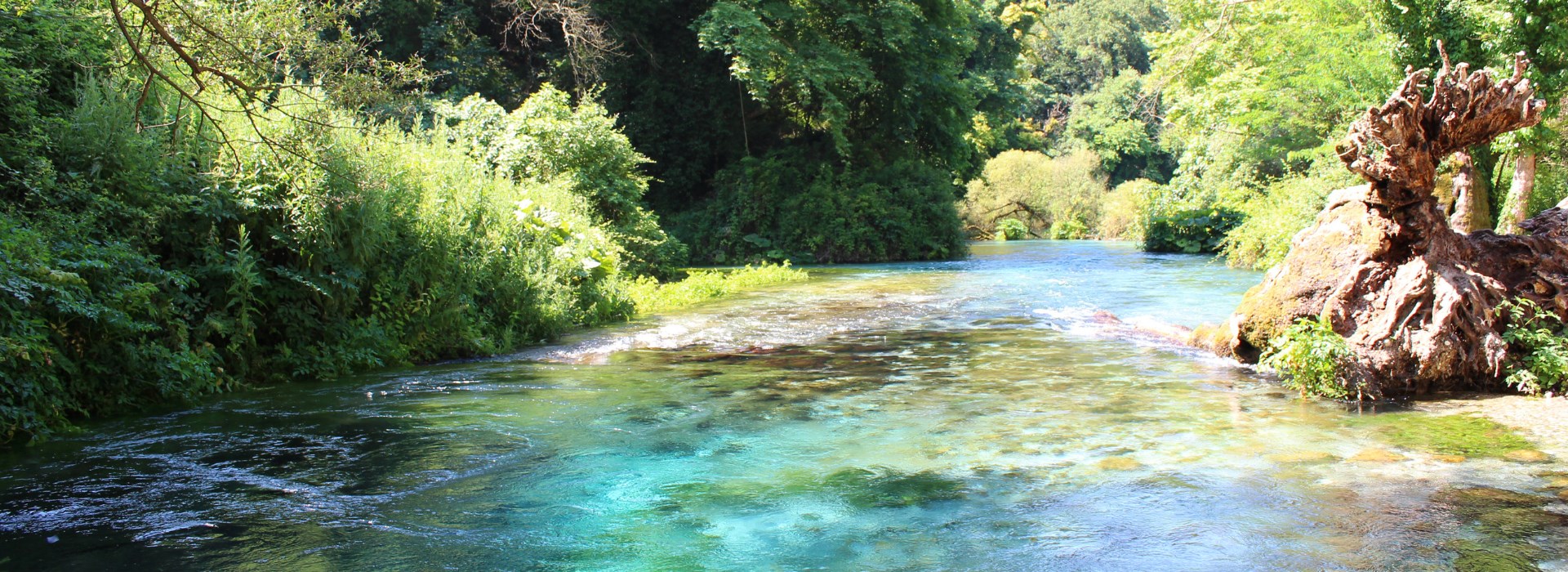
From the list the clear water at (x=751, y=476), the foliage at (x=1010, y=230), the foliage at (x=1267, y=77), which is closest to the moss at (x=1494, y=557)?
the clear water at (x=751, y=476)

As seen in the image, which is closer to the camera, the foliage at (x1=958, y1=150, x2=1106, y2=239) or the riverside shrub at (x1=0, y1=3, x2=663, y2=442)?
the riverside shrub at (x1=0, y1=3, x2=663, y2=442)

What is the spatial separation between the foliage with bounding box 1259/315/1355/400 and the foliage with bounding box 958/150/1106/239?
38331 millimetres

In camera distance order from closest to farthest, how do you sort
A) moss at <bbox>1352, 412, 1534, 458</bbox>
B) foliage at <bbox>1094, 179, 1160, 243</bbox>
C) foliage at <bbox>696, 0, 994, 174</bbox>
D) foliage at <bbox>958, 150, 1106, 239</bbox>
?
moss at <bbox>1352, 412, 1534, 458</bbox>, foliage at <bbox>696, 0, 994, 174</bbox>, foliage at <bbox>1094, 179, 1160, 243</bbox>, foliage at <bbox>958, 150, 1106, 239</bbox>

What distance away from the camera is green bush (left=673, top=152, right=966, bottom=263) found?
1096 inches

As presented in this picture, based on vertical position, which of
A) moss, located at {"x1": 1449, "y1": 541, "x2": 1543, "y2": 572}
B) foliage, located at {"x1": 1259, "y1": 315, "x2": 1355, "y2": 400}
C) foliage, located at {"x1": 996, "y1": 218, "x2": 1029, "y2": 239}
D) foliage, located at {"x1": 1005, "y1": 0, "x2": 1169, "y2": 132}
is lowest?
moss, located at {"x1": 1449, "y1": 541, "x2": 1543, "y2": 572}

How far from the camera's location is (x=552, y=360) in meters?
9.73

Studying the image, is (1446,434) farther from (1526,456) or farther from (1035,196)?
(1035,196)

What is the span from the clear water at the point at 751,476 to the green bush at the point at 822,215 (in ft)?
60.7

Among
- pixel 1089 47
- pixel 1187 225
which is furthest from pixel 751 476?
pixel 1089 47

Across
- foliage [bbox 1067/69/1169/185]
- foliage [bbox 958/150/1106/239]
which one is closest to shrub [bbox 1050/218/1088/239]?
foliage [bbox 958/150/1106/239]

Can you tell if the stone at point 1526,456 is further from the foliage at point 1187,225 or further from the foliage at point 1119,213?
the foliage at point 1119,213

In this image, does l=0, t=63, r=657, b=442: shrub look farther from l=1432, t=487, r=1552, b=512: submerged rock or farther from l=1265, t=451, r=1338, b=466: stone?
l=1432, t=487, r=1552, b=512: submerged rock

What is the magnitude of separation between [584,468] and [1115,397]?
4.04 metres

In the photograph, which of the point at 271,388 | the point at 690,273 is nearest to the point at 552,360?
the point at 271,388
